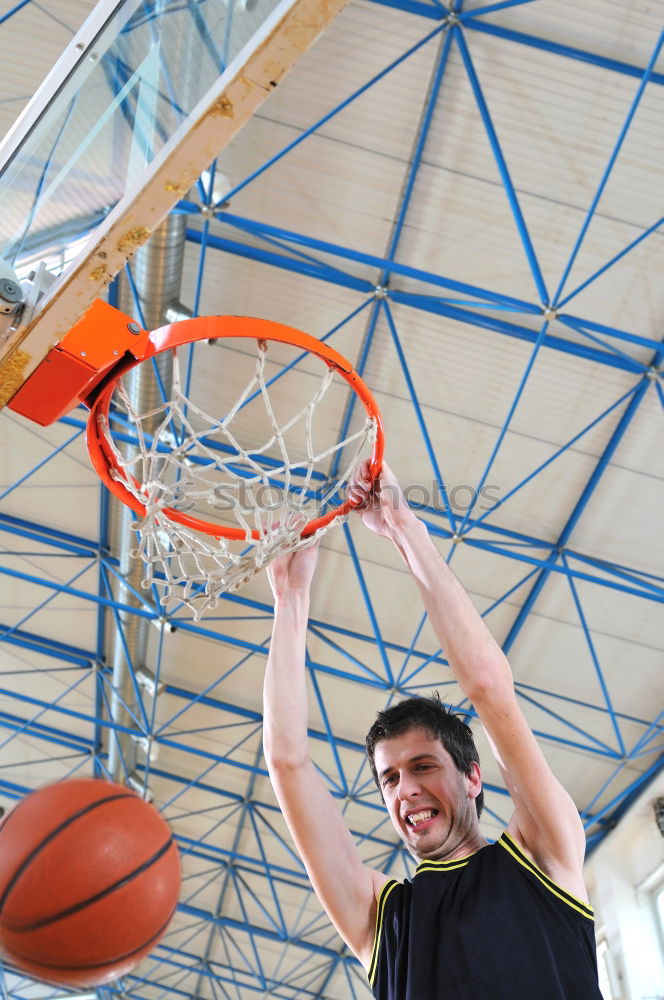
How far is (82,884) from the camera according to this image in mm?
3223

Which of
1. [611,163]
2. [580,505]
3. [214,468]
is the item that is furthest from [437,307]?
[214,468]

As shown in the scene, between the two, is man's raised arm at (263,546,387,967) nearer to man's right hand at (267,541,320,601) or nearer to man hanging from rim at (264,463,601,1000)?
man hanging from rim at (264,463,601,1000)

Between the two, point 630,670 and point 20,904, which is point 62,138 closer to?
point 20,904

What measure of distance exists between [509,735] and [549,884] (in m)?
0.40

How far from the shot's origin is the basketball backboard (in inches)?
140

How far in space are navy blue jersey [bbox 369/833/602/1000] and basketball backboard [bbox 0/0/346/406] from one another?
271cm

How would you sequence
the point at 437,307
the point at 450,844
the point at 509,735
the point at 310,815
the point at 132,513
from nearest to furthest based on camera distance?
1. the point at 509,735
2. the point at 450,844
3. the point at 310,815
4. the point at 437,307
5. the point at 132,513

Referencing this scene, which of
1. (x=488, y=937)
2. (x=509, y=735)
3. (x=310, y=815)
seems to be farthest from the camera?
(x=310, y=815)

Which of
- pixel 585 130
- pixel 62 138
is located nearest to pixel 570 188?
pixel 585 130

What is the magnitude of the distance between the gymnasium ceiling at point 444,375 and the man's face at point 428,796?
5.77m

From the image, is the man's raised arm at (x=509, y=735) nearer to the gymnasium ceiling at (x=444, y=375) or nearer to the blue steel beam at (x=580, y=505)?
the gymnasium ceiling at (x=444, y=375)

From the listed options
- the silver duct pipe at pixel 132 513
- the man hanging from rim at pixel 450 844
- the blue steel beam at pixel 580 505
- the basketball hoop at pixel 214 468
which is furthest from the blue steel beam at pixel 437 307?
the man hanging from rim at pixel 450 844

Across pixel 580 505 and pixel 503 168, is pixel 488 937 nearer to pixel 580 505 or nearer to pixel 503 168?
pixel 503 168

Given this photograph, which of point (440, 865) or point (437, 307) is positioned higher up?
point (437, 307)
